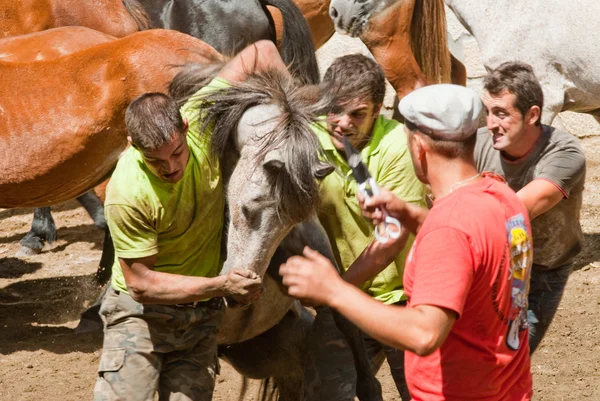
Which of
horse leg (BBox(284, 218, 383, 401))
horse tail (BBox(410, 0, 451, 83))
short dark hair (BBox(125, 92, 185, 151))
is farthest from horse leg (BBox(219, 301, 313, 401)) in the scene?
horse tail (BBox(410, 0, 451, 83))

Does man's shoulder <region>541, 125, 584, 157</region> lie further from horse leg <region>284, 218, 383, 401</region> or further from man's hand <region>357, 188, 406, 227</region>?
man's hand <region>357, 188, 406, 227</region>

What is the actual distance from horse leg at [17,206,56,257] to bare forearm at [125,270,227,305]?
4.62 meters

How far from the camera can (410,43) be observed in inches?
286

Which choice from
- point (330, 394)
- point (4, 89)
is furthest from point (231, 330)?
point (4, 89)

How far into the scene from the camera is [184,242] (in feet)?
11.7

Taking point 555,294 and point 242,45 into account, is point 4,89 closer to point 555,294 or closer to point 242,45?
point 242,45

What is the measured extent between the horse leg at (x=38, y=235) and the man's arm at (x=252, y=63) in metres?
4.41

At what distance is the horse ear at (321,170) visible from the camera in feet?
10.8

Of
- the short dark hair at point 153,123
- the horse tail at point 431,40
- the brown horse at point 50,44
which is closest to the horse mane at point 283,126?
the short dark hair at point 153,123

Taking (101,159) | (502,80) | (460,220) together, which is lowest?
(101,159)

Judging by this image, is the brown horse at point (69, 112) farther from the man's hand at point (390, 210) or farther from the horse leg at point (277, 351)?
the man's hand at point (390, 210)

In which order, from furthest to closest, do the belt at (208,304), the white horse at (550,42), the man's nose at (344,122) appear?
the white horse at (550,42) < the belt at (208,304) < the man's nose at (344,122)

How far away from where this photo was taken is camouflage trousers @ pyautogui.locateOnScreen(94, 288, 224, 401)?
3.51 m

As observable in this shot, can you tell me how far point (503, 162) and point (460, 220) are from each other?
1.74m
